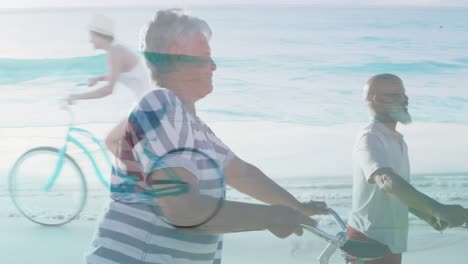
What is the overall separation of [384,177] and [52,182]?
2.71 ft

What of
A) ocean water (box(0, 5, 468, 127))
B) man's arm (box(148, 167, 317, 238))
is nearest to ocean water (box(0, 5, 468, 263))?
ocean water (box(0, 5, 468, 127))

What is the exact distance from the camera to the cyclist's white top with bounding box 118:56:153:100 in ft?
4.90

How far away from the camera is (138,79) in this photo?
5.08ft

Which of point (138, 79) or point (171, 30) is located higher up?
point (171, 30)

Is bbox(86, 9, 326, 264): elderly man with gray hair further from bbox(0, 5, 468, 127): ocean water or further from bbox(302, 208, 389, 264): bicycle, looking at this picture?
bbox(0, 5, 468, 127): ocean water

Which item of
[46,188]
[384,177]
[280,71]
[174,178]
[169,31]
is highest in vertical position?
[169,31]

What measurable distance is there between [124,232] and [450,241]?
92 cm

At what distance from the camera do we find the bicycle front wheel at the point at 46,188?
5.51ft

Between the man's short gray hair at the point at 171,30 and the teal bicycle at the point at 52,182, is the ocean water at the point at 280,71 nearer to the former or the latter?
the teal bicycle at the point at 52,182

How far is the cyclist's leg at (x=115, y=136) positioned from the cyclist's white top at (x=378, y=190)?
608 millimetres

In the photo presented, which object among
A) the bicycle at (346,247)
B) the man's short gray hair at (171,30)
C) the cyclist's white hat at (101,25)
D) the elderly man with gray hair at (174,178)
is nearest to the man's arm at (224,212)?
the elderly man with gray hair at (174,178)

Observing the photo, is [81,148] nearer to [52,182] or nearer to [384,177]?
[52,182]

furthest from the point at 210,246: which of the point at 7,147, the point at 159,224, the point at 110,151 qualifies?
the point at 7,147

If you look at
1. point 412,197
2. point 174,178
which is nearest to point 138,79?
point 174,178
